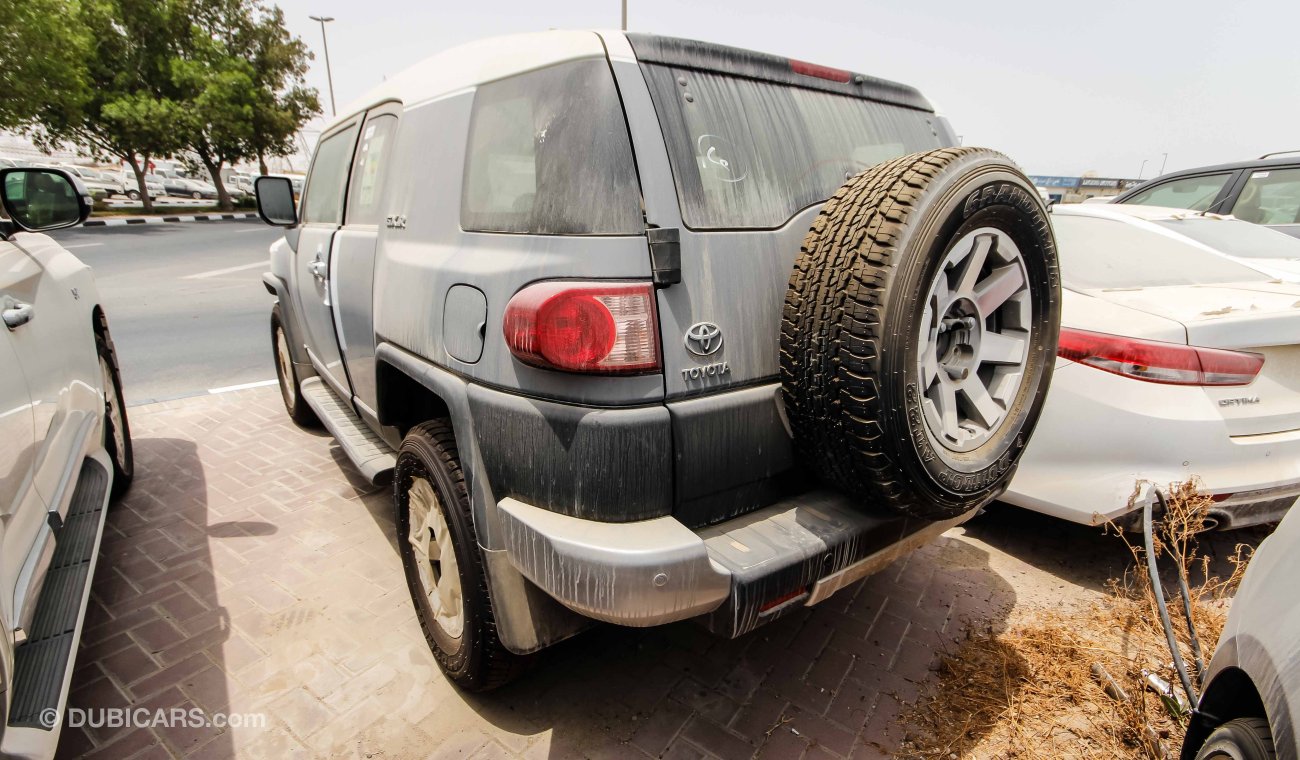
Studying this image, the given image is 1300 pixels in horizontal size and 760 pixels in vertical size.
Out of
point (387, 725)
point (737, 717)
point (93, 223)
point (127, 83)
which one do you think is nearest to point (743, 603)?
point (737, 717)

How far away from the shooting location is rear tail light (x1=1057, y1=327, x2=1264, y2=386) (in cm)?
266

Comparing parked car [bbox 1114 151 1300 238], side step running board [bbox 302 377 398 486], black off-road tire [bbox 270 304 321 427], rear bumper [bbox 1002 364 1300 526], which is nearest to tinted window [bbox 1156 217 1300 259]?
rear bumper [bbox 1002 364 1300 526]

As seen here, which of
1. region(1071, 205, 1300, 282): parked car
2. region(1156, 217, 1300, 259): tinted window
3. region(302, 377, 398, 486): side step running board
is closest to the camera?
region(302, 377, 398, 486): side step running board

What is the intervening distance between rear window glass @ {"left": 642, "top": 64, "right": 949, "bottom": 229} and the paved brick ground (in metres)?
1.65

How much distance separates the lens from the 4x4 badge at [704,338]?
1746mm

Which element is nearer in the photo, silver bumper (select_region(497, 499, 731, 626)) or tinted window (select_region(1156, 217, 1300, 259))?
silver bumper (select_region(497, 499, 731, 626))

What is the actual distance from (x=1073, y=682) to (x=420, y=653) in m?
2.44

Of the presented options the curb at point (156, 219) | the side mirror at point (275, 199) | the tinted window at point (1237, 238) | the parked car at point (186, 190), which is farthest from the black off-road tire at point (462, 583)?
the parked car at point (186, 190)

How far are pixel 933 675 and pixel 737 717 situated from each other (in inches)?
31.1

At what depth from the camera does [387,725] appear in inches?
87.4

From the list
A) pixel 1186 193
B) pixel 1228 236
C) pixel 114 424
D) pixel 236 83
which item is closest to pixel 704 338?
pixel 114 424

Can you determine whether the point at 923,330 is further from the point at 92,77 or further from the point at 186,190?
the point at 186,190

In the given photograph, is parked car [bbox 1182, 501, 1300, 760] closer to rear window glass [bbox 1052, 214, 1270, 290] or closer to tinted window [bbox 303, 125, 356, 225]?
Result: rear window glass [bbox 1052, 214, 1270, 290]

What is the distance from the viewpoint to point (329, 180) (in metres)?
3.63
